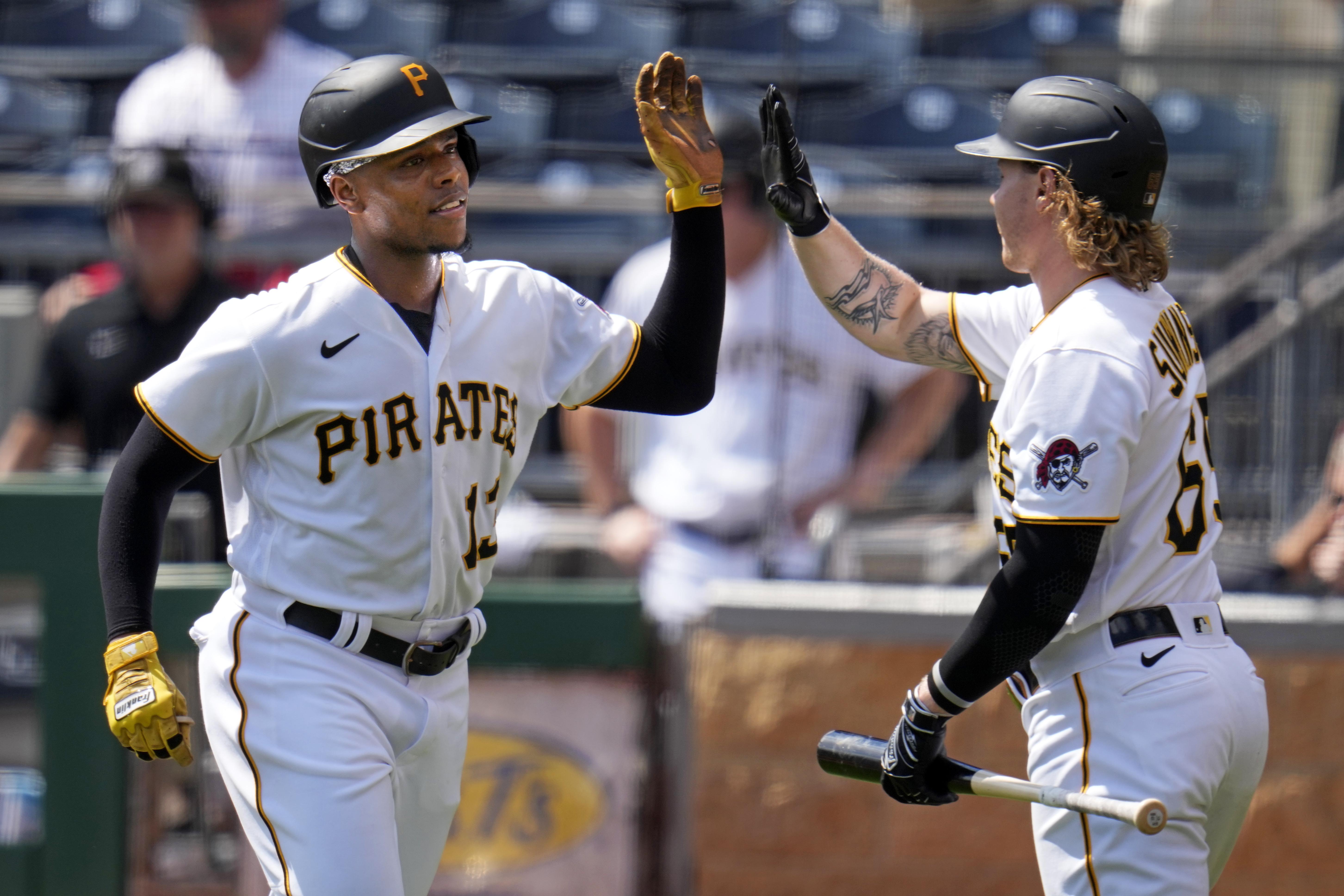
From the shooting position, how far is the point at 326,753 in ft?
8.26

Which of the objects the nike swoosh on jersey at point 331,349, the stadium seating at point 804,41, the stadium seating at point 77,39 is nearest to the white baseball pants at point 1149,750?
the nike swoosh on jersey at point 331,349

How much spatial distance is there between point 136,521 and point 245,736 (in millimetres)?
428

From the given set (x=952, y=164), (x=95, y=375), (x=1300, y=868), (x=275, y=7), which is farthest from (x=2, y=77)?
(x=1300, y=868)

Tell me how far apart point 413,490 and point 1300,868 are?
2.86 meters

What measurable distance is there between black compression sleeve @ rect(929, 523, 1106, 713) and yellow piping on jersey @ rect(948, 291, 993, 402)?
0.63 meters

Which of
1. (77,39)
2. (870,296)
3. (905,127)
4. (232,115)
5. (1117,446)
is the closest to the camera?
(1117,446)

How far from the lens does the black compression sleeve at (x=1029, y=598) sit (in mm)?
2379

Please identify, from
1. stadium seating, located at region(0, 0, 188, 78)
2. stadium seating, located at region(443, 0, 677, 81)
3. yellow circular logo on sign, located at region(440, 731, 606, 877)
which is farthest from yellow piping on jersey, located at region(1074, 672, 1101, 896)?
stadium seating, located at region(0, 0, 188, 78)

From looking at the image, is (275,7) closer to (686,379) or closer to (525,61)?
(525,61)

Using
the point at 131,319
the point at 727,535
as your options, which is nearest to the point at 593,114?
the point at 131,319

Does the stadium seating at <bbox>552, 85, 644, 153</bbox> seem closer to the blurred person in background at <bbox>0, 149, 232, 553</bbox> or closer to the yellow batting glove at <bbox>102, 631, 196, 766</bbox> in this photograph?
the blurred person in background at <bbox>0, 149, 232, 553</bbox>

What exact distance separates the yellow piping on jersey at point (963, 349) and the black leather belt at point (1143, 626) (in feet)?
2.16

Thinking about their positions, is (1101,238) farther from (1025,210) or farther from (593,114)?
(593,114)

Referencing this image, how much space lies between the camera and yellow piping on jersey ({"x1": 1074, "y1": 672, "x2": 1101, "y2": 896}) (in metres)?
2.43
